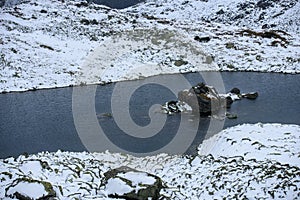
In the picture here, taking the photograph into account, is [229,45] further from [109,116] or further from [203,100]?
A: [109,116]

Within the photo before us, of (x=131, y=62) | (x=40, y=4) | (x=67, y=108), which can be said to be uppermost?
(x=40, y=4)

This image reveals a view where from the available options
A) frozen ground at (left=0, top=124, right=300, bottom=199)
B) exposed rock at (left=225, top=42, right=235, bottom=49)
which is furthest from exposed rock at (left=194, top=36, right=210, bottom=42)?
frozen ground at (left=0, top=124, right=300, bottom=199)

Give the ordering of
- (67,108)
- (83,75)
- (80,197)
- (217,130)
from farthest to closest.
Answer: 1. (83,75)
2. (67,108)
3. (217,130)
4. (80,197)

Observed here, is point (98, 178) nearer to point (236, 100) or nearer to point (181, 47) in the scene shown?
point (236, 100)

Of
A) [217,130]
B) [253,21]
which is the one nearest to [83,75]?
[217,130]

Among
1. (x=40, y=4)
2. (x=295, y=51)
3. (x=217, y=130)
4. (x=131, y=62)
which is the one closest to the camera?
(x=217, y=130)

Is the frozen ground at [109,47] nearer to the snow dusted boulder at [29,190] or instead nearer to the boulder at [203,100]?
the boulder at [203,100]
